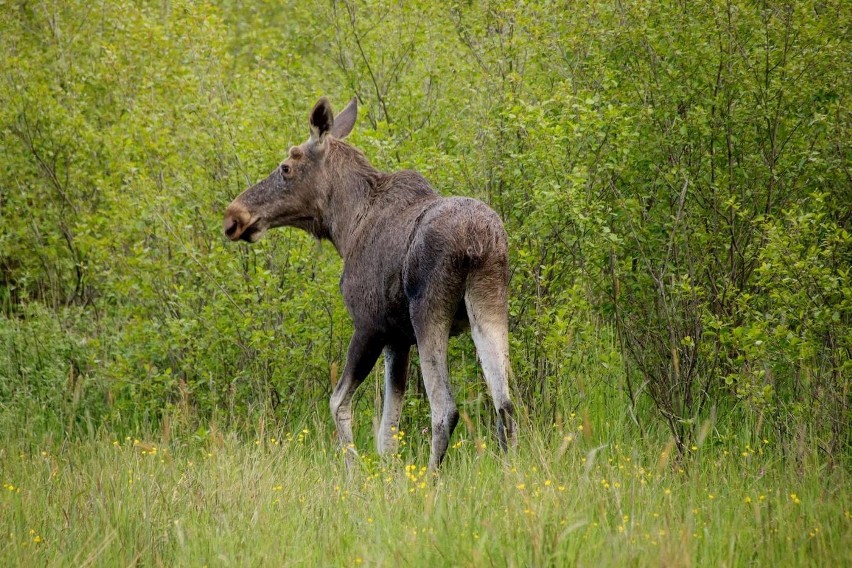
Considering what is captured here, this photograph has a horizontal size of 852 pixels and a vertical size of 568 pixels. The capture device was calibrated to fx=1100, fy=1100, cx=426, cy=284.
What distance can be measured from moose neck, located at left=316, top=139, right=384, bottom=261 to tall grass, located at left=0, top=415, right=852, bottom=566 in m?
1.95

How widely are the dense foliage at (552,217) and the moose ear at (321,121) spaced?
2.01 feet

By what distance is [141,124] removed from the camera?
973 centimetres

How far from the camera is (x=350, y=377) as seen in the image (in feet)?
24.1

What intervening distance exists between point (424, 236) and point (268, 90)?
12.3 ft

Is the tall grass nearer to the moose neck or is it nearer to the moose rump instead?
the moose rump

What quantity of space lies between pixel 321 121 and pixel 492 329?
2267 mm

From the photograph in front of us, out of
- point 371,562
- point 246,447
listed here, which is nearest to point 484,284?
point 246,447

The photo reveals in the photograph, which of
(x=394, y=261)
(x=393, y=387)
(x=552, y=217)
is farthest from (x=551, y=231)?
(x=393, y=387)

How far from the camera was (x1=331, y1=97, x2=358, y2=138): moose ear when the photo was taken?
8281 mm

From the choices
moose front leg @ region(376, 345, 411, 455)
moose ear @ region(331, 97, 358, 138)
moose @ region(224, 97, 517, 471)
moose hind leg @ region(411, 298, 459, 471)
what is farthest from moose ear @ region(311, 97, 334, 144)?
moose hind leg @ region(411, 298, 459, 471)

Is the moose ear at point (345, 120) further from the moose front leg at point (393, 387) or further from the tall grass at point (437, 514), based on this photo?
the tall grass at point (437, 514)

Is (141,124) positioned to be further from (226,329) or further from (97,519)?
(97,519)

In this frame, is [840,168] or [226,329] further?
[226,329]

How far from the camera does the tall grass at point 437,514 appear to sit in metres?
4.51
